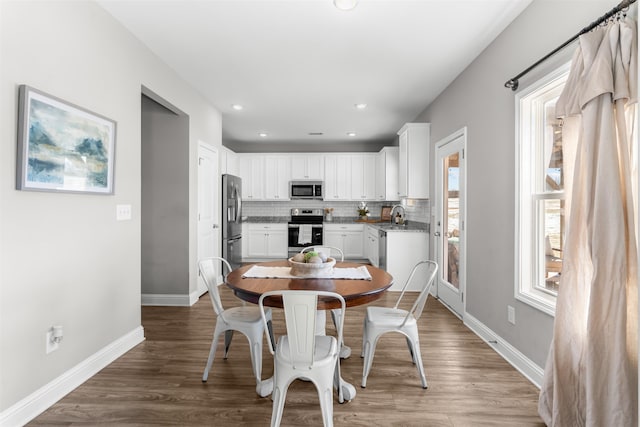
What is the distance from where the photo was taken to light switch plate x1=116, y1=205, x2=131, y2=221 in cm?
256

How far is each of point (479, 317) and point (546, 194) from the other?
53.6 inches

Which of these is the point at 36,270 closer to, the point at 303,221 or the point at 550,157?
the point at 550,157

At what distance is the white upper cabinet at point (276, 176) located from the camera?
6902 mm

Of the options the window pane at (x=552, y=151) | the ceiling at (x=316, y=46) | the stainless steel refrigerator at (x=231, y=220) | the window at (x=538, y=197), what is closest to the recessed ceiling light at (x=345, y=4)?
the ceiling at (x=316, y=46)

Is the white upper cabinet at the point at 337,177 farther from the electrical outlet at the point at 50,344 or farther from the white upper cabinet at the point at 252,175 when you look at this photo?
the electrical outlet at the point at 50,344

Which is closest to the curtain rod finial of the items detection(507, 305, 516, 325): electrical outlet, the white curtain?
the white curtain

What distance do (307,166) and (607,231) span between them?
5738mm

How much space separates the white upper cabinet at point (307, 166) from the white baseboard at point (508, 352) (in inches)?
170

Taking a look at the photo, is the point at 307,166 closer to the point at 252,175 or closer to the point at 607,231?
the point at 252,175

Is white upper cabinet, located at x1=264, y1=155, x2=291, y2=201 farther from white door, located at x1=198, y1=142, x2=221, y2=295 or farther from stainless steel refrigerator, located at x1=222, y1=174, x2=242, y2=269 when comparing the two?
white door, located at x1=198, y1=142, x2=221, y2=295

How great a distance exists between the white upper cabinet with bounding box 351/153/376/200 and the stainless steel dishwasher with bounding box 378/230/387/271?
72.1 inches

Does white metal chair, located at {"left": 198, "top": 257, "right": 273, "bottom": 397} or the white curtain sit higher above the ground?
the white curtain

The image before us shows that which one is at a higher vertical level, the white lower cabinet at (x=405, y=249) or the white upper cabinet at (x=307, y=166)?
the white upper cabinet at (x=307, y=166)

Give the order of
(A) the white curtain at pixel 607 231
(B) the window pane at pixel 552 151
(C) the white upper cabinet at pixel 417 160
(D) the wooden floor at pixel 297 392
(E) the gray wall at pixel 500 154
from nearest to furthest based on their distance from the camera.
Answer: (A) the white curtain at pixel 607 231 < (D) the wooden floor at pixel 297 392 < (E) the gray wall at pixel 500 154 < (B) the window pane at pixel 552 151 < (C) the white upper cabinet at pixel 417 160
